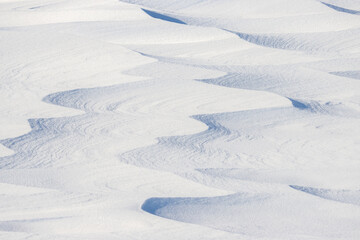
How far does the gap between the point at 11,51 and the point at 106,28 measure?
0.40m

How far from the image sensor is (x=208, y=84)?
2.01 m

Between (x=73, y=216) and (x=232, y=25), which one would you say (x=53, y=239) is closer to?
(x=73, y=216)

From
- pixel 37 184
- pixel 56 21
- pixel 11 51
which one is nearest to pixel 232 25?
pixel 56 21

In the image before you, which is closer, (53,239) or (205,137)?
(53,239)

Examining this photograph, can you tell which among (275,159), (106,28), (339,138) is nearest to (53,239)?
(275,159)

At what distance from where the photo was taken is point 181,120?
5.69ft

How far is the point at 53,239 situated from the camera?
44.2 inches

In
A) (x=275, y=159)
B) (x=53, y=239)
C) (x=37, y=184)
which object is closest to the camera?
(x=53, y=239)

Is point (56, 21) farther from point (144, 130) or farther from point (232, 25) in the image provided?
point (144, 130)

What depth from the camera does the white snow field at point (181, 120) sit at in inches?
48.3

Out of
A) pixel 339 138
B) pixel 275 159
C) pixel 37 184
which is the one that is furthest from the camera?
pixel 339 138

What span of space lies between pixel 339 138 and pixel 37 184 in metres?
0.69

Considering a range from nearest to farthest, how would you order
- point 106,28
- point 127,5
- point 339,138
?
point 339,138
point 106,28
point 127,5

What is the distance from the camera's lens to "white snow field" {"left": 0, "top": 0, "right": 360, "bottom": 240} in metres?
1.23
